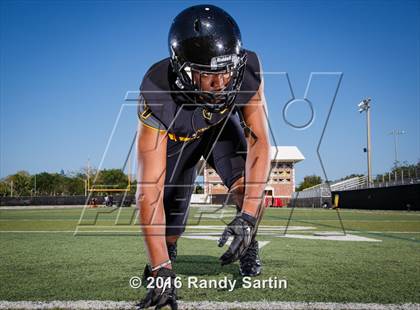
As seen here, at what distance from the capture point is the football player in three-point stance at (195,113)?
307 centimetres

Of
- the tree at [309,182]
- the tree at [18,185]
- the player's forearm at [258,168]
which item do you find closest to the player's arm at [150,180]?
the player's forearm at [258,168]

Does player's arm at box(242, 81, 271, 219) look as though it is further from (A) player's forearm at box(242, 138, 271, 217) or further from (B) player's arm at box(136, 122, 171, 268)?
(B) player's arm at box(136, 122, 171, 268)

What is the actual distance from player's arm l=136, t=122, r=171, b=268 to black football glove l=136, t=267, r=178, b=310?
9.5 inches

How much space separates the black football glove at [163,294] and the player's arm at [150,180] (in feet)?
0.80

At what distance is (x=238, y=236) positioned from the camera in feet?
10.1

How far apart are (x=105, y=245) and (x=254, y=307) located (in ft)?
15.8

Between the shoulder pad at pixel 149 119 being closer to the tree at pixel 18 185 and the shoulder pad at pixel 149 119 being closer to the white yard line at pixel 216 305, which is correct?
the white yard line at pixel 216 305

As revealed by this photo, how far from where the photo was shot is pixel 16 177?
360 ft

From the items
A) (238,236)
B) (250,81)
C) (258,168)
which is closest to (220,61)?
(250,81)

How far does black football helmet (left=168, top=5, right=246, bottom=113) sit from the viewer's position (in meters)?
3.22

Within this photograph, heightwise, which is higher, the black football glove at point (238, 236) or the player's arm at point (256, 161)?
the player's arm at point (256, 161)

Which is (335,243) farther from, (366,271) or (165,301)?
(165,301)

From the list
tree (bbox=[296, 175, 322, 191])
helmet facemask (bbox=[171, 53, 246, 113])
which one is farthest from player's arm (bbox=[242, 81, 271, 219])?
tree (bbox=[296, 175, 322, 191])

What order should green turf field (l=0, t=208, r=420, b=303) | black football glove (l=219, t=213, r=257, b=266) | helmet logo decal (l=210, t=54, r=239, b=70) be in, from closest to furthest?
black football glove (l=219, t=213, r=257, b=266) → helmet logo decal (l=210, t=54, r=239, b=70) → green turf field (l=0, t=208, r=420, b=303)
